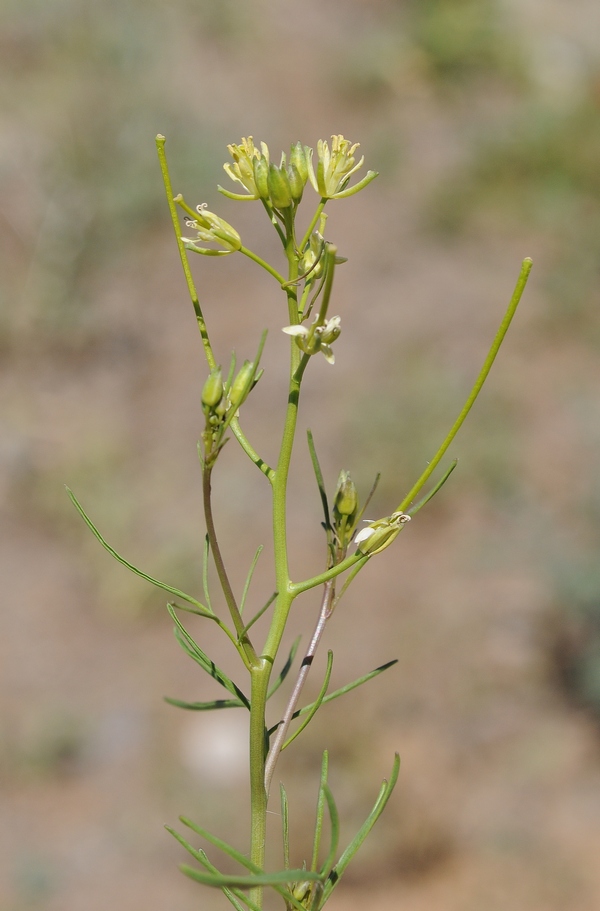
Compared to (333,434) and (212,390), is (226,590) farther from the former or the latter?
(333,434)

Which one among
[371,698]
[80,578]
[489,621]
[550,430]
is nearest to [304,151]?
[371,698]

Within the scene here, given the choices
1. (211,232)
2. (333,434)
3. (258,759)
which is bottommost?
(333,434)

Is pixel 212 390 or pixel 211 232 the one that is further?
pixel 211 232

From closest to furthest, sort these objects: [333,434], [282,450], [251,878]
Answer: [251,878]
[282,450]
[333,434]

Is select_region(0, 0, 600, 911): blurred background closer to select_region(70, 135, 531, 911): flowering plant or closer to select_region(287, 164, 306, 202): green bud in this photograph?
select_region(70, 135, 531, 911): flowering plant

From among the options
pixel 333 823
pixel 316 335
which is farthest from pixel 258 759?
pixel 316 335

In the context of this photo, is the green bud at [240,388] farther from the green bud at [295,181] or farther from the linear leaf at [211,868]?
the linear leaf at [211,868]

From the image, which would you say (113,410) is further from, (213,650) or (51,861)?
(51,861)
